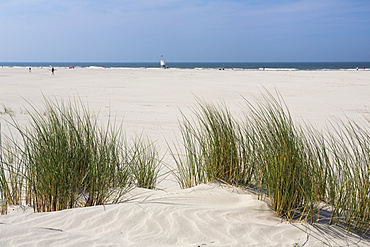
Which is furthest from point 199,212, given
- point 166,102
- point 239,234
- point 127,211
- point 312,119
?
point 166,102

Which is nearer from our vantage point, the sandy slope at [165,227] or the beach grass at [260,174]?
the sandy slope at [165,227]

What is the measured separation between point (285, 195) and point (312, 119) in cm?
705

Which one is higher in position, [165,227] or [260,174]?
[260,174]

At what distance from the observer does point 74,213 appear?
2.52 metres

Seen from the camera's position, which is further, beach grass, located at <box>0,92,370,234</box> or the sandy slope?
beach grass, located at <box>0,92,370,234</box>

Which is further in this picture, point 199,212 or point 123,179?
point 123,179

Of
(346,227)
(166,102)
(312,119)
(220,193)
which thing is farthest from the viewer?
(166,102)

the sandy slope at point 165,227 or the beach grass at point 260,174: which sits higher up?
the beach grass at point 260,174

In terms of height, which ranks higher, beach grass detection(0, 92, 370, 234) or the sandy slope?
beach grass detection(0, 92, 370, 234)

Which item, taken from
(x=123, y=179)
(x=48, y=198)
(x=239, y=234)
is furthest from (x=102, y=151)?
(x=239, y=234)

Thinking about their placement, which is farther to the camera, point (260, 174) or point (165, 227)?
point (260, 174)

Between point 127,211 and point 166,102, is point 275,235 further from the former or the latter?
point 166,102

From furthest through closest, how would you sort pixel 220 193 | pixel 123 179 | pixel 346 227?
1. pixel 123 179
2. pixel 220 193
3. pixel 346 227

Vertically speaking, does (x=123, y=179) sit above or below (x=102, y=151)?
below
